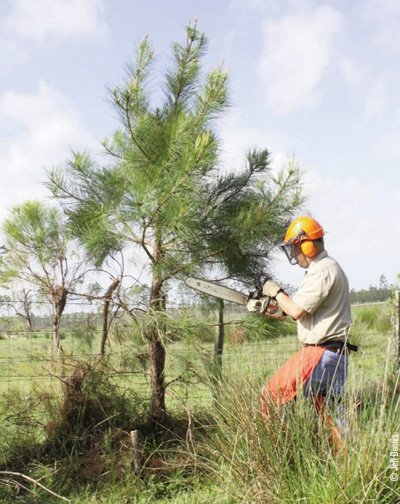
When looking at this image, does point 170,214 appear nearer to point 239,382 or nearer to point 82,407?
point 239,382

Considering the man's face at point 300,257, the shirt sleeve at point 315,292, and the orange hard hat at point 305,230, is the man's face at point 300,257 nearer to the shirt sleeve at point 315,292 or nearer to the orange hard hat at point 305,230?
the orange hard hat at point 305,230

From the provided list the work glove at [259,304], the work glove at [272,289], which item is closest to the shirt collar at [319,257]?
the work glove at [272,289]

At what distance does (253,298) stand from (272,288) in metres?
0.26

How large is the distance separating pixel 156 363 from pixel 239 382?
1569mm

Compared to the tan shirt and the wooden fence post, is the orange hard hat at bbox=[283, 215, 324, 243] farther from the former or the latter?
the wooden fence post

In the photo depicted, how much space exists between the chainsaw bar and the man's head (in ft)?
2.02

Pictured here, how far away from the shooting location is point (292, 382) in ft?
10.7

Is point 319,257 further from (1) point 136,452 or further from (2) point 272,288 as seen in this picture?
(1) point 136,452

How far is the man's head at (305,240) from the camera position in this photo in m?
3.60

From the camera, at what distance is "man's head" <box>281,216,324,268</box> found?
11.8ft

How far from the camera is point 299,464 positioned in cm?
277

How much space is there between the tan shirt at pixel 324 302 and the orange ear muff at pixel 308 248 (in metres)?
0.10

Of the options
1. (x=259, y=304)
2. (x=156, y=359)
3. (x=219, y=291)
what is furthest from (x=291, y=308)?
(x=156, y=359)

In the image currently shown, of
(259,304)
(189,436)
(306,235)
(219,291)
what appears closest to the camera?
(306,235)
